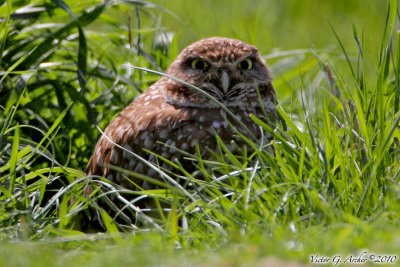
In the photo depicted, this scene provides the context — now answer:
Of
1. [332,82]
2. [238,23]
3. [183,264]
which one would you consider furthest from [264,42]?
[183,264]

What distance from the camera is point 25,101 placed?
485cm

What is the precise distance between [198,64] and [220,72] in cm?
14

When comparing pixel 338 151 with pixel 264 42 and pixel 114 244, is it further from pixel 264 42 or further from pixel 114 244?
pixel 264 42

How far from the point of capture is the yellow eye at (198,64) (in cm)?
466

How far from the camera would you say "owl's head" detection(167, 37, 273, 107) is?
461 centimetres

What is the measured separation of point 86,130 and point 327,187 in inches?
65.0

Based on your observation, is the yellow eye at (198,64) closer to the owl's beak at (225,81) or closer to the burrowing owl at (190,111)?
the burrowing owl at (190,111)

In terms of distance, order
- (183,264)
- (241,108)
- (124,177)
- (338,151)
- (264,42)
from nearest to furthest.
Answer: (183,264) < (338,151) < (124,177) < (241,108) < (264,42)

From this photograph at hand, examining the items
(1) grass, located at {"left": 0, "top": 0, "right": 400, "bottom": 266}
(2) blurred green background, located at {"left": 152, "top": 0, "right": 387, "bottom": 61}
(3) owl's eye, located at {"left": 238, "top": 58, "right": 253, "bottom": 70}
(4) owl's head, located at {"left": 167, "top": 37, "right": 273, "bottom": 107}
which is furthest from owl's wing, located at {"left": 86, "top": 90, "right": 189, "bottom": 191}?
(2) blurred green background, located at {"left": 152, "top": 0, "right": 387, "bottom": 61}

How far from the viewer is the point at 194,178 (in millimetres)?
3900

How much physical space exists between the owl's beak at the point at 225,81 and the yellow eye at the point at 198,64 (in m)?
0.11

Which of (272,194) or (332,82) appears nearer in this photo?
(272,194)

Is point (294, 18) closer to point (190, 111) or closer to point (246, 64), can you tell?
point (246, 64)

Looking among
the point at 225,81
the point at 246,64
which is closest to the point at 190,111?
the point at 225,81
